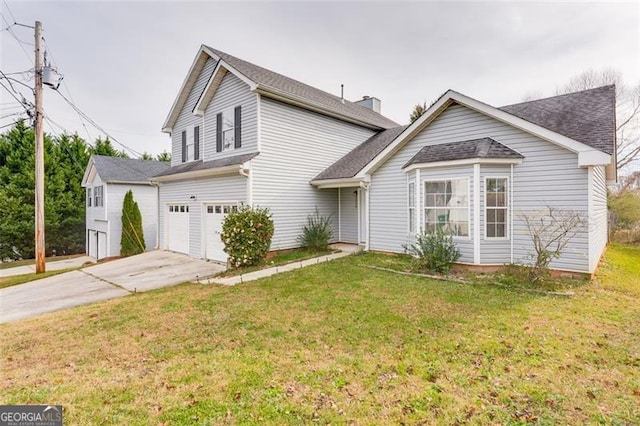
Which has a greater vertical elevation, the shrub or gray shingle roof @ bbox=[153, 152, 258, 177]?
gray shingle roof @ bbox=[153, 152, 258, 177]

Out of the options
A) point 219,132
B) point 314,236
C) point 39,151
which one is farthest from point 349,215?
point 39,151

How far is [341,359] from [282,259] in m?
7.25

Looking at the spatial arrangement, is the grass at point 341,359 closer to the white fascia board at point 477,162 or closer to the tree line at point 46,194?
the white fascia board at point 477,162

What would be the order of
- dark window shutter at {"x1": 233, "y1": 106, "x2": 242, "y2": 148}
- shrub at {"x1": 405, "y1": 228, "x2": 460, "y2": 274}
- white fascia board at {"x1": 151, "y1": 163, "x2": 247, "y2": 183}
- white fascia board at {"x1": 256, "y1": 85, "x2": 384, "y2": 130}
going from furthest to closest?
dark window shutter at {"x1": 233, "y1": 106, "x2": 242, "y2": 148}, white fascia board at {"x1": 256, "y1": 85, "x2": 384, "y2": 130}, white fascia board at {"x1": 151, "y1": 163, "x2": 247, "y2": 183}, shrub at {"x1": 405, "y1": 228, "x2": 460, "y2": 274}

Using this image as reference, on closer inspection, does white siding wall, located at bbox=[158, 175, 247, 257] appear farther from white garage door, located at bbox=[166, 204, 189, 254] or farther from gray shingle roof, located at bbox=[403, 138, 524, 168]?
gray shingle roof, located at bbox=[403, 138, 524, 168]

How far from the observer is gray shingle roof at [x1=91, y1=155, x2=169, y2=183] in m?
20.2

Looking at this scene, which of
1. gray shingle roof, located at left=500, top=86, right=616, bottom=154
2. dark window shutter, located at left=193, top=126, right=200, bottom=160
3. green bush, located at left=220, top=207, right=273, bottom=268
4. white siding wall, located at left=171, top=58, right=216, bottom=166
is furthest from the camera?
dark window shutter, located at left=193, top=126, right=200, bottom=160

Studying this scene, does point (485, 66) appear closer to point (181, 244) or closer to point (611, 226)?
point (611, 226)

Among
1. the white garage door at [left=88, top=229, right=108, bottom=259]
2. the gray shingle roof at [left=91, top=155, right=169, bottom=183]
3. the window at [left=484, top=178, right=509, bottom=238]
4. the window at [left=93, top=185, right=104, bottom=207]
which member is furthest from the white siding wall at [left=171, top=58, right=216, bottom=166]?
the window at [left=484, top=178, right=509, bottom=238]

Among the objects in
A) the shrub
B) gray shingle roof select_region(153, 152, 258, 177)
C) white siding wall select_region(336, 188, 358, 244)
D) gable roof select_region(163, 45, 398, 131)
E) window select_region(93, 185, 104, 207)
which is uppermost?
gable roof select_region(163, 45, 398, 131)

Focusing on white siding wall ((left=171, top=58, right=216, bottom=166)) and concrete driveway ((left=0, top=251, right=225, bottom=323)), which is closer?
concrete driveway ((left=0, top=251, right=225, bottom=323))

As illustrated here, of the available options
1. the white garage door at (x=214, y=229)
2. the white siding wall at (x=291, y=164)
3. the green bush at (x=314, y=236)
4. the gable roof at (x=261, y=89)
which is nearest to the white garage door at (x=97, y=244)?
the gable roof at (x=261, y=89)

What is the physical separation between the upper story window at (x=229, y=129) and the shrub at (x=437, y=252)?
25.6 ft

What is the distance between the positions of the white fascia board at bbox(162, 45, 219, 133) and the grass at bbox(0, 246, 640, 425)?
11171 millimetres
